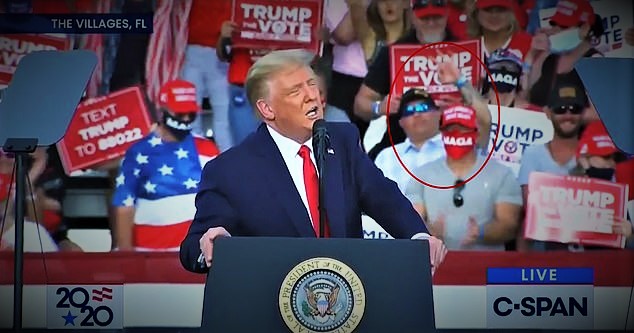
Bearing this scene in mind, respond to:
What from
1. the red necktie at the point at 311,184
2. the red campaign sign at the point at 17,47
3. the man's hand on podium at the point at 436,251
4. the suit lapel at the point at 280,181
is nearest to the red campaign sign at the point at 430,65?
the red necktie at the point at 311,184

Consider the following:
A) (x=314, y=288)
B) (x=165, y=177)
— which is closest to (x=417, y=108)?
(x=165, y=177)

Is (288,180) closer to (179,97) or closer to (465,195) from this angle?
(179,97)

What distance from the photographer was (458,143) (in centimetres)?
691

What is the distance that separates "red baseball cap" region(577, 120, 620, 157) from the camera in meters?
6.94

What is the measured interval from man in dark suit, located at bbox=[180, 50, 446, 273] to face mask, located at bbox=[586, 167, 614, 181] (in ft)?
3.67

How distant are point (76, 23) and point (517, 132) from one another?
279cm

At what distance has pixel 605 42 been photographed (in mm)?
6988

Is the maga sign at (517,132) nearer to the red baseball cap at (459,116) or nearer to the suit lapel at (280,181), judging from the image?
the red baseball cap at (459,116)

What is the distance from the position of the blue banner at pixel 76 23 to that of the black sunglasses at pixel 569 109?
2.54 meters

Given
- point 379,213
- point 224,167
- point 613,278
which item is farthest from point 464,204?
point 224,167

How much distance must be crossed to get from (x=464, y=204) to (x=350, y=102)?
940mm

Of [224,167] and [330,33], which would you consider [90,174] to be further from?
[330,33]

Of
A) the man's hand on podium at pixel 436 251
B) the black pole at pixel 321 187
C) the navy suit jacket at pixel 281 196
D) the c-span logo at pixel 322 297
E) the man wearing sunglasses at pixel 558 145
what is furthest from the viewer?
the man wearing sunglasses at pixel 558 145

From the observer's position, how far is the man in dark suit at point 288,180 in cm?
661
